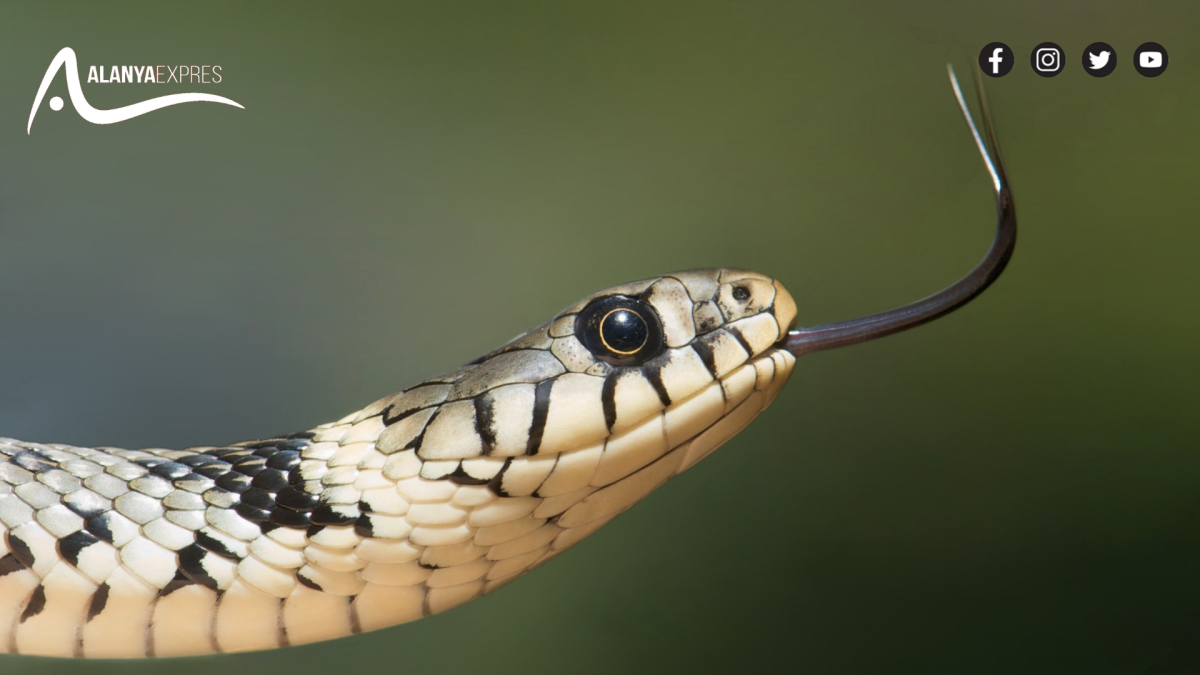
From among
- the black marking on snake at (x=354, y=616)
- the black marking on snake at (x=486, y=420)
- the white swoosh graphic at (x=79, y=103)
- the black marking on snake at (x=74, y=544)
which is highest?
the white swoosh graphic at (x=79, y=103)

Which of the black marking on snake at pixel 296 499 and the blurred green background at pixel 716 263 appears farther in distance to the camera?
the blurred green background at pixel 716 263

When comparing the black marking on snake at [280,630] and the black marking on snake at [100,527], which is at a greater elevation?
the black marking on snake at [100,527]

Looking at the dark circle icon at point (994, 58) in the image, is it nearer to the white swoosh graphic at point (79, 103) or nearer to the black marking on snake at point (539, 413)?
the black marking on snake at point (539, 413)

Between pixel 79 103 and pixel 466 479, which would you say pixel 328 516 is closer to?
pixel 466 479

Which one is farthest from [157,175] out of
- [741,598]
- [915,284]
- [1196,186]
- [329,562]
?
[1196,186]

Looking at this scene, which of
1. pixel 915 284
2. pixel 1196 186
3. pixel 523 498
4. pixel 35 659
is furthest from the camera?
pixel 915 284

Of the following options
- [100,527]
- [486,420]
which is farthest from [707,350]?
[100,527]

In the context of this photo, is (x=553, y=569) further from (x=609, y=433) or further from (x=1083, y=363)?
(x=1083, y=363)

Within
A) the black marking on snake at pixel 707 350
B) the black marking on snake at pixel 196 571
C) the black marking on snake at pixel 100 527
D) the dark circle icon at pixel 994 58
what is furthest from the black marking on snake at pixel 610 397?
the dark circle icon at pixel 994 58

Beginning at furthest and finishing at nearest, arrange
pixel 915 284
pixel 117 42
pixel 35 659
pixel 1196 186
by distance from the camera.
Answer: pixel 915 284, pixel 1196 186, pixel 117 42, pixel 35 659
